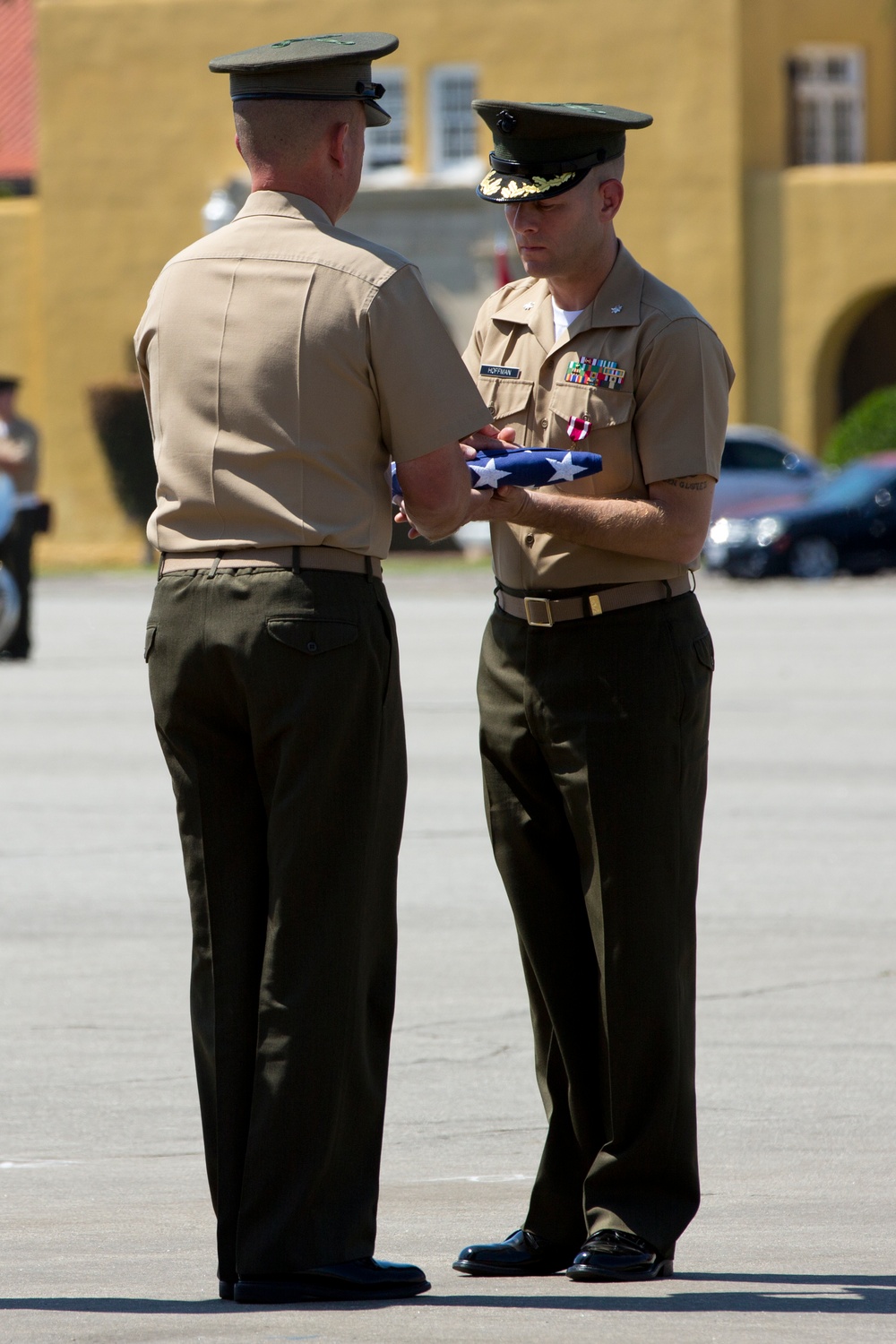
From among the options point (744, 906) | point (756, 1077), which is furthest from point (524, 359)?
point (744, 906)

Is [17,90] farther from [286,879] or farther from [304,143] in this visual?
[286,879]

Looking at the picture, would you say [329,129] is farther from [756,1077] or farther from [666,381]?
[756,1077]

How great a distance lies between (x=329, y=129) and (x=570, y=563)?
2.98ft

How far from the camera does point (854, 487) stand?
29844 millimetres

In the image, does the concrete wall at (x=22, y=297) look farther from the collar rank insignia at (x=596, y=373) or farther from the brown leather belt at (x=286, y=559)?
the brown leather belt at (x=286, y=559)

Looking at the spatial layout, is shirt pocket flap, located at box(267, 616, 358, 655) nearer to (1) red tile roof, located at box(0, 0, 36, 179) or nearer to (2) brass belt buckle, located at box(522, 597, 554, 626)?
(2) brass belt buckle, located at box(522, 597, 554, 626)

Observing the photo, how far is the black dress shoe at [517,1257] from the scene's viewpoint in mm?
4352

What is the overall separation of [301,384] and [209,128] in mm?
34923

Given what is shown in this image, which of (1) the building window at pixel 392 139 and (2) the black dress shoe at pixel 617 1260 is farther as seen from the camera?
(1) the building window at pixel 392 139

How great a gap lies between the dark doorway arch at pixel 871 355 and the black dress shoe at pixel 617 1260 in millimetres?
35849

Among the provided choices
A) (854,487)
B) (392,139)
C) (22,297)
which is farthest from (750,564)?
(22,297)

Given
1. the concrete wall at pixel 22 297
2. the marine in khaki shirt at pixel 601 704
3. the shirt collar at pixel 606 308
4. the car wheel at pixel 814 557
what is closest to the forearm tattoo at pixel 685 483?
the marine in khaki shirt at pixel 601 704

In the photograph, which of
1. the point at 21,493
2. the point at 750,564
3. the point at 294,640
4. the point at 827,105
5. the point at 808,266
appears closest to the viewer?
the point at 294,640

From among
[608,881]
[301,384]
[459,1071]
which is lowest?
[459,1071]
